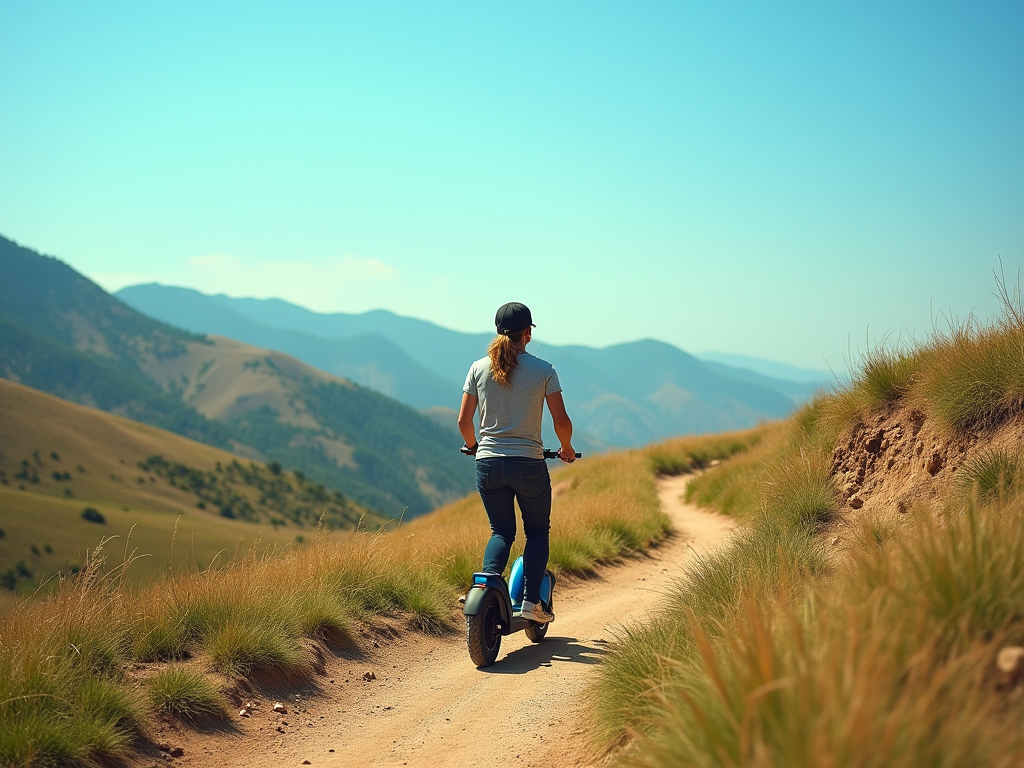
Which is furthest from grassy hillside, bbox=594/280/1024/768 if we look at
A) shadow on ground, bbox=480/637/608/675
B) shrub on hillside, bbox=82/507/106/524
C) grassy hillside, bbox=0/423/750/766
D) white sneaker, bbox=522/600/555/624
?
shrub on hillside, bbox=82/507/106/524

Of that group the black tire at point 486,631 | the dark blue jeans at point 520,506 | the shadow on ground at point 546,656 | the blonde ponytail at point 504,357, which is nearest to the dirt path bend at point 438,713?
the shadow on ground at point 546,656

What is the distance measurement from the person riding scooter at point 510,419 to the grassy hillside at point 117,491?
308ft

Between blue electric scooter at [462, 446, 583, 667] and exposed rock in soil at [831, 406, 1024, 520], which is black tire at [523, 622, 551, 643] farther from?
exposed rock in soil at [831, 406, 1024, 520]

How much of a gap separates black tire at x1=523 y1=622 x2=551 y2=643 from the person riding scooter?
930 millimetres

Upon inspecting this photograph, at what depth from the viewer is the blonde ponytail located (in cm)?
564

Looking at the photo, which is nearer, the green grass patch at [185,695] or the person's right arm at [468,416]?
the green grass patch at [185,695]

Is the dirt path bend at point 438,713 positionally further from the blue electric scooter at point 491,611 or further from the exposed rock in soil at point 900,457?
the exposed rock in soil at point 900,457

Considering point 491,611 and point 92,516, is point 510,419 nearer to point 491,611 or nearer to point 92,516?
point 491,611

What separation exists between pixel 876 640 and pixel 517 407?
11.8 feet

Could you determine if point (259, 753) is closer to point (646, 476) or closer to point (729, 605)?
point (729, 605)

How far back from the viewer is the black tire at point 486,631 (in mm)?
5660

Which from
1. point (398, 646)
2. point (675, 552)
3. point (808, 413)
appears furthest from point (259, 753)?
point (808, 413)

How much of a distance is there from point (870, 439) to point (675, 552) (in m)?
4.34

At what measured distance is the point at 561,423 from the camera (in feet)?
19.2
